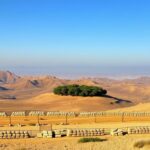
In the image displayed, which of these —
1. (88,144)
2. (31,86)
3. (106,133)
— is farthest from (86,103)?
(31,86)

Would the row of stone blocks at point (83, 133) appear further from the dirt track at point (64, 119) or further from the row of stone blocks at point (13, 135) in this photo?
the dirt track at point (64, 119)

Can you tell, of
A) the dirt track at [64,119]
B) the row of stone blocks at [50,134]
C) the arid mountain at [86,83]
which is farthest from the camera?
the arid mountain at [86,83]

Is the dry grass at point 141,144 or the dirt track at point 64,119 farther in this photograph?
the dirt track at point 64,119

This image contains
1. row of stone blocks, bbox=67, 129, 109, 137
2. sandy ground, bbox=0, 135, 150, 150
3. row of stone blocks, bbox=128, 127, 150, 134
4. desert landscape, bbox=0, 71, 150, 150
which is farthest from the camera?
row of stone blocks, bbox=128, 127, 150, 134

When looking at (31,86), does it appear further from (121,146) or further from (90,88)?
(121,146)

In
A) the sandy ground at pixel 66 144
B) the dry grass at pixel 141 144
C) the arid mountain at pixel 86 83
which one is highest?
the dry grass at pixel 141 144

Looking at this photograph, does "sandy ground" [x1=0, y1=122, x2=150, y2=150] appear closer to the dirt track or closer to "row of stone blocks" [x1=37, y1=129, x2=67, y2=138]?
"row of stone blocks" [x1=37, y1=129, x2=67, y2=138]

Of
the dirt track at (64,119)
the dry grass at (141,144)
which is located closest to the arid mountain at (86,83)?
the dirt track at (64,119)

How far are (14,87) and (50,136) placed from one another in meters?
148

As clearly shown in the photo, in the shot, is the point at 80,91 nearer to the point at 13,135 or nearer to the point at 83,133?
the point at 83,133

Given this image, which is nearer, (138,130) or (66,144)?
(66,144)

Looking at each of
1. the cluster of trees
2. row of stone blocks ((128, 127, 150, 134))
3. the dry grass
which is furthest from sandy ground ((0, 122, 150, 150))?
the cluster of trees

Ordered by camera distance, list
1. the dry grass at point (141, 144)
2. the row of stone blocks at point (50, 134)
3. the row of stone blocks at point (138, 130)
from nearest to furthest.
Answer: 1. the dry grass at point (141, 144)
2. the row of stone blocks at point (50, 134)
3. the row of stone blocks at point (138, 130)

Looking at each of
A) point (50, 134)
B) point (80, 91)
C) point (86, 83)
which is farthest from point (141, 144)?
point (86, 83)
